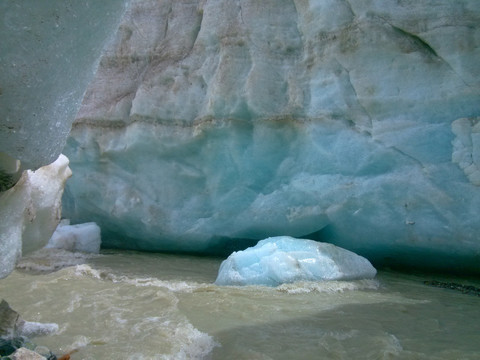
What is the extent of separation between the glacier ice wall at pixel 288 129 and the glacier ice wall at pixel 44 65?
364 cm

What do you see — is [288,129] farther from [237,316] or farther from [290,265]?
[237,316]

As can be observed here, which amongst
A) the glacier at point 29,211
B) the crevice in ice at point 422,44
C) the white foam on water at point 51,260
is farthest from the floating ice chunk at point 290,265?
the crevice in ice at point 422,44

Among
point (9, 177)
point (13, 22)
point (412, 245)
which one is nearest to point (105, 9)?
point (13, 22)

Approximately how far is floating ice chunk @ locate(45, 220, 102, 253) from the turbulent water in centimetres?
150

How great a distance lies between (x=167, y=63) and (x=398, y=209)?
13.3 feet

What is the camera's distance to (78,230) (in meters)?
6.59

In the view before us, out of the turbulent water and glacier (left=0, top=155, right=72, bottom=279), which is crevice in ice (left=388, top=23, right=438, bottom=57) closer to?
the turbulent water

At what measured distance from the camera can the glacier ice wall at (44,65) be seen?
5.72ft

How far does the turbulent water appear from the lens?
96.5 inches

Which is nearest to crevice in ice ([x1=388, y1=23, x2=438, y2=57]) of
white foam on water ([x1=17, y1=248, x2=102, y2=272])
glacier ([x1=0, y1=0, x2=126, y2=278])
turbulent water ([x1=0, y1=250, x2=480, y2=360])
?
turbulent water ([x1=0, y1=250, x2=480, y2=360])

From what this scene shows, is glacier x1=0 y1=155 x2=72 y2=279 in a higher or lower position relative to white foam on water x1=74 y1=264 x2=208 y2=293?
higher

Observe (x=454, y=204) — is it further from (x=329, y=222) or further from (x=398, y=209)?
(x=329, y=222)

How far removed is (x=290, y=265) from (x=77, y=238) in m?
3.67

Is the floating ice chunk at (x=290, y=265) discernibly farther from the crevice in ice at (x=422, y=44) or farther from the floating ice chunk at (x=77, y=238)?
the floating ice chunk at (x=77, y=238)
